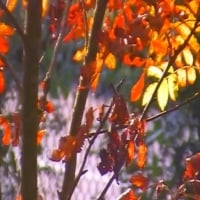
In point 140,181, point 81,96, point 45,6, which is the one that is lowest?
point 140,181

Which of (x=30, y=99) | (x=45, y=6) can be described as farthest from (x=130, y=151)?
(x=45, y=6)

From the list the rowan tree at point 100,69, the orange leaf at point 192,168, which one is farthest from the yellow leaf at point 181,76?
the orange leaf at point 192,168

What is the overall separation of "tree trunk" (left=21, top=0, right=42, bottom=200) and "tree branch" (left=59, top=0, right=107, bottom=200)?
0.33 feet

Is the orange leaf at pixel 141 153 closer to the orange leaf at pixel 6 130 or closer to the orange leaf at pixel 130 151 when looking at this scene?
the orange leaf at pixel 130 151

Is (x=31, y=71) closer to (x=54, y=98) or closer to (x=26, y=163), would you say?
(x=26, y=163)

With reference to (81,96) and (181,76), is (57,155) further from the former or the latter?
(181,76)

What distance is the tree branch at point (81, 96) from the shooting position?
44.4 inches

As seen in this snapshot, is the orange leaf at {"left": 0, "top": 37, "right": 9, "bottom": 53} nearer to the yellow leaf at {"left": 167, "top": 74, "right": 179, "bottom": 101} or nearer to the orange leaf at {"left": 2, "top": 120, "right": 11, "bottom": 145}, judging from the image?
the orange leaf at {"left": 2, "top": 120, "right": 11, "bottom": 145}

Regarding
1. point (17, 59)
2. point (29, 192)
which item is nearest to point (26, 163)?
point (29, 192)

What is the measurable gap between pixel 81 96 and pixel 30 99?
159mm

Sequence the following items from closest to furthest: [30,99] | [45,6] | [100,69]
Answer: [30,99] < [100,69] < [45,6]

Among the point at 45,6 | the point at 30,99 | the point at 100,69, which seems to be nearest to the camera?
the point at 30,99

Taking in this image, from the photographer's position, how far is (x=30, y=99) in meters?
1.02

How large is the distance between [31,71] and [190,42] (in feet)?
1.10
